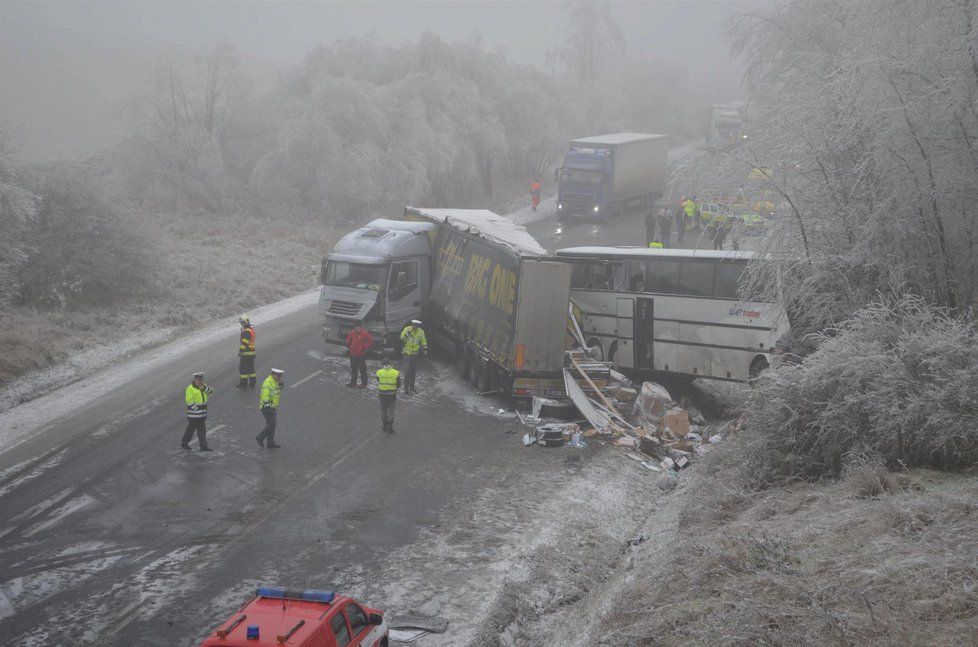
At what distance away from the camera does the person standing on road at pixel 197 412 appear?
15.7 m

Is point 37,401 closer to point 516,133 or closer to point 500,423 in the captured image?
point 500,423

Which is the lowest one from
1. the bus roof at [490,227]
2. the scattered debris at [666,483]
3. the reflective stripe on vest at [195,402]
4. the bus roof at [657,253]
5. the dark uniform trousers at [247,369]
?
the scattered debris at [666,483]

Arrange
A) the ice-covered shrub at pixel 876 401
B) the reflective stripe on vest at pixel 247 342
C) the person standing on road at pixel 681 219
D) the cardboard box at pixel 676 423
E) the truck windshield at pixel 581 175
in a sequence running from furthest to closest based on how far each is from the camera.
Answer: the truck windshield at pixel 581 175 → the person standing on road at pixel 681 219 → the reflective stripe on vest at pixel 247 342 → the cardboard box at pixel 676 423 → the ice-covered shrub at pixel 876 401

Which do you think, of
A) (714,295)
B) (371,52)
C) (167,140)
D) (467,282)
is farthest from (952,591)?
(371,52)

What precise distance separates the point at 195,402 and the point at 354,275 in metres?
7.70

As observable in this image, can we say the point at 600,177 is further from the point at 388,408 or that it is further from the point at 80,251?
the point at 388,408

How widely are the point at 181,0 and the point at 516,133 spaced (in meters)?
113

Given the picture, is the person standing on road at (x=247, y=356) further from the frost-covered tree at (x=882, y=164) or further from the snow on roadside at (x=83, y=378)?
the frost-covered tree at (x=882, y=164)

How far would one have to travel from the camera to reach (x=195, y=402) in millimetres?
15664

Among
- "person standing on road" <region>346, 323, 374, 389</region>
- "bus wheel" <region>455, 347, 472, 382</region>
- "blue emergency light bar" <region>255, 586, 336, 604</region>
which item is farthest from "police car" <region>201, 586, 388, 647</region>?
"bus wheel" <region>455, 347, 472, 382</region>

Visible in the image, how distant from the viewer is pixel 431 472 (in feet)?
51.1

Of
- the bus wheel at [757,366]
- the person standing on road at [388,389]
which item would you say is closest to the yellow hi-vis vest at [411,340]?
the person standing on road at [388,389]

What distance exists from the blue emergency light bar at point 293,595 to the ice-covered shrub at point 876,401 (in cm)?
726

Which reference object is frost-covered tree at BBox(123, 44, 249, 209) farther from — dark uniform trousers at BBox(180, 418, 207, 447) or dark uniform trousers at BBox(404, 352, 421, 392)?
dark uniform trousers at BBox(180, 418, 207, 447)
